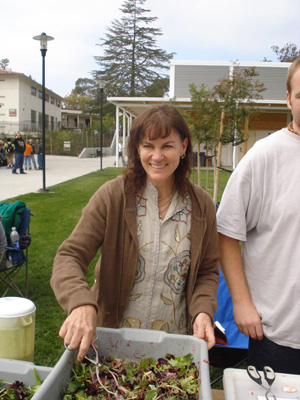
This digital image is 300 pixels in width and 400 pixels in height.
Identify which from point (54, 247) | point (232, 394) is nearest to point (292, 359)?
point (232, 394)

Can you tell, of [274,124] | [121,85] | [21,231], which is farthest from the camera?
[121,85]

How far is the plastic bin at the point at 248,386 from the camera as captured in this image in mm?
1321

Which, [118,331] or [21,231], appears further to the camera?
[21,231]

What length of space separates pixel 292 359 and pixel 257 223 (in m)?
0.58

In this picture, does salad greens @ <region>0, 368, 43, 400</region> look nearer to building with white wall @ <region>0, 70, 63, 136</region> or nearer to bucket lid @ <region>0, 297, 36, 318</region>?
bucket lid @ <region>0, 297, 36, 318</region>

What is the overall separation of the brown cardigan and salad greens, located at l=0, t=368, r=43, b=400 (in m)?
0.41

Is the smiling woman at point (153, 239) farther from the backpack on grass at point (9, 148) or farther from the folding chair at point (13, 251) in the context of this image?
the backpack on grass at point (9, 148)

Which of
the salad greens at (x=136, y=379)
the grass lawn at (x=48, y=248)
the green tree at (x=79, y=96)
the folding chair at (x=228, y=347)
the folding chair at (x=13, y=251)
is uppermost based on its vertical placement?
the green tree at (x=79, y=96)

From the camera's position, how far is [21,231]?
4.59m

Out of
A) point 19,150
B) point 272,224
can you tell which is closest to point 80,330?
point 272,224

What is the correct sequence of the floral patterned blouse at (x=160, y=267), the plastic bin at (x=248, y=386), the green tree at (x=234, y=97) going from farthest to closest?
the green tree at (x=234, y=97)
the floral patterned blouse at (x=160, y=267)
the plastic bin at (x=248, y=386)

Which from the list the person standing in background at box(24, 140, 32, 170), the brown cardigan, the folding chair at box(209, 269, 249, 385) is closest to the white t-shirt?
the brown cardigan

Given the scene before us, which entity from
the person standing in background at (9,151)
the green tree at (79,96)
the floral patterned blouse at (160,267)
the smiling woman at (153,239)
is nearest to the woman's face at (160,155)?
the smiling woman at (153,239)

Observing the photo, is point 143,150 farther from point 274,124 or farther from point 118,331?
point 274,124
